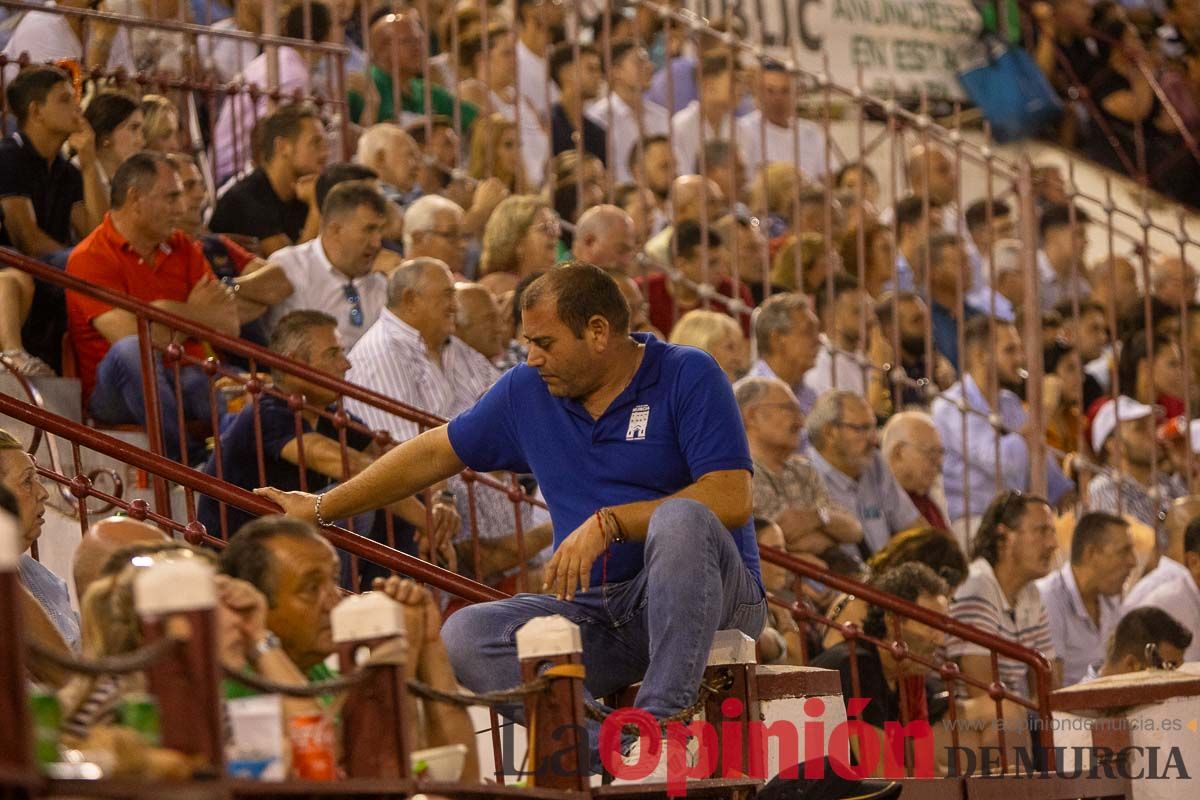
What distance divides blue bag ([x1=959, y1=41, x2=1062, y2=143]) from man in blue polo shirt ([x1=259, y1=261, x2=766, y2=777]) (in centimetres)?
1131

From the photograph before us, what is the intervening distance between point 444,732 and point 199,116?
7035 millimetres

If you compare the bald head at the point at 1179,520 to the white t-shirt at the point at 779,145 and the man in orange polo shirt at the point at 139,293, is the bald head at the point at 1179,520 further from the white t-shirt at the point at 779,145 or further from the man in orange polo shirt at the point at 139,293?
the man in orange polo shirt at the point at 139,293

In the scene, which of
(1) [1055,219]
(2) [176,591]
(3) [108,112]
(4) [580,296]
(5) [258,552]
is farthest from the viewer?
(1) [1055,219]

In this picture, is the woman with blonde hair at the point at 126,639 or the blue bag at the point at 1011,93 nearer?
the woman with blonde hair at the point at 126,639

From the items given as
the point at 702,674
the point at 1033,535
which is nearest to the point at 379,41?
the point at 1033,535

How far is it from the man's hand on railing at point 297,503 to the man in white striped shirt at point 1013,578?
391 centimetres

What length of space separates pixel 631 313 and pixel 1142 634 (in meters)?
2.49

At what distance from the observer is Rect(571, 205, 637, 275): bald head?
1056 cm

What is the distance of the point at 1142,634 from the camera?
8539mm

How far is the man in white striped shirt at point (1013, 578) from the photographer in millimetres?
9172

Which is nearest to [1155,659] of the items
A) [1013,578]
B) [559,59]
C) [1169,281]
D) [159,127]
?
[1013,578]

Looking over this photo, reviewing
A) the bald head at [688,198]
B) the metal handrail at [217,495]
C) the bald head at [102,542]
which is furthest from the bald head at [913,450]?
the bald head at [102,542]

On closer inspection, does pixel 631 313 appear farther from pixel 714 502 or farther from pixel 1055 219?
pixel 1055 219

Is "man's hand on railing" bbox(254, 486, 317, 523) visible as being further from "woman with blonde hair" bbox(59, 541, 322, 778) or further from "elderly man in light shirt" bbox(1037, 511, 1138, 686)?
"elderly man in light shirt" bbox(1037, 511, 1138, 686)
